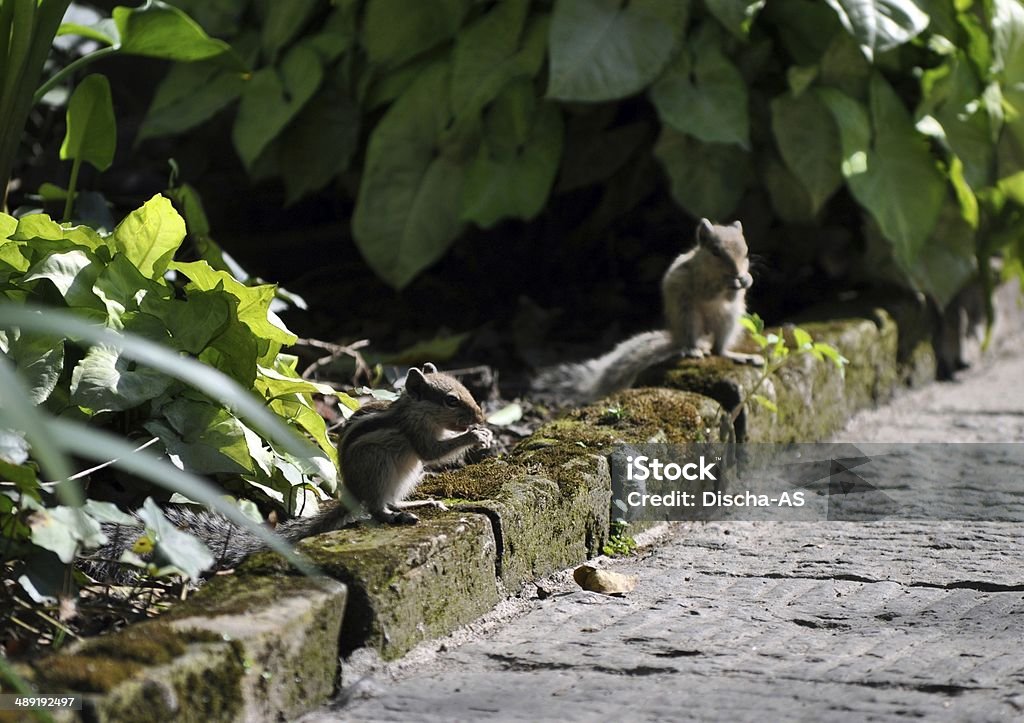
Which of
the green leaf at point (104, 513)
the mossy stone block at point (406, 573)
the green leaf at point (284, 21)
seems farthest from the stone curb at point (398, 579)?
the green leaf at point (284, 21)

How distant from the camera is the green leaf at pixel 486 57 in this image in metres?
5.94

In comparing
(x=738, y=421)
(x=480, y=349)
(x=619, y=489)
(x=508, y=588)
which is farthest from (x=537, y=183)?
(x=508, y=588)

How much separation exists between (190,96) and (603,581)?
12.6ft

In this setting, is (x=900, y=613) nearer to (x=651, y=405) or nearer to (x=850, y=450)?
(x=651, y=405)

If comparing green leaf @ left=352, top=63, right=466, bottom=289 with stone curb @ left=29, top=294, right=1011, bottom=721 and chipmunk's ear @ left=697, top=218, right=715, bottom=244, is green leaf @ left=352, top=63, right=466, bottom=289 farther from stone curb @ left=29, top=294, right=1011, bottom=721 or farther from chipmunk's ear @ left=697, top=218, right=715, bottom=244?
stone curb @ left=29, top=294, right=1011, bottom=721

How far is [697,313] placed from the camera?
530cm

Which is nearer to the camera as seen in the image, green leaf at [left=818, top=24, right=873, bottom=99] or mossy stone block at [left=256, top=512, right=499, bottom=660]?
mossy stone block at [left=256, top=512, right=499, bottom=660]

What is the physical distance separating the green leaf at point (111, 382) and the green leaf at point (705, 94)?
292 cm

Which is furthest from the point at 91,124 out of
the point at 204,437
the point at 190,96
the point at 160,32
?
the point at 190,96

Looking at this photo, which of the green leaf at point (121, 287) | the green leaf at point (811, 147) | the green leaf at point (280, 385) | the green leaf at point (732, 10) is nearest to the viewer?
the green leaf at point (121, 287)

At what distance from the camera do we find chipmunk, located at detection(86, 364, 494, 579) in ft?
10.7

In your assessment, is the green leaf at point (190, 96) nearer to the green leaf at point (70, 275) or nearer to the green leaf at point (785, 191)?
the green leaf at point (785, 191)

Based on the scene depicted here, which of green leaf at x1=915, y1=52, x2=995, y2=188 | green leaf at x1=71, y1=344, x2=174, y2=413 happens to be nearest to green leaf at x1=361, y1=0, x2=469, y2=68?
green leaf at x1=915, y1=52, x2=995, y2=188

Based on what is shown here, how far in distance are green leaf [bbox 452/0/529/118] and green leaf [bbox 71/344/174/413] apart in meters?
2.84
